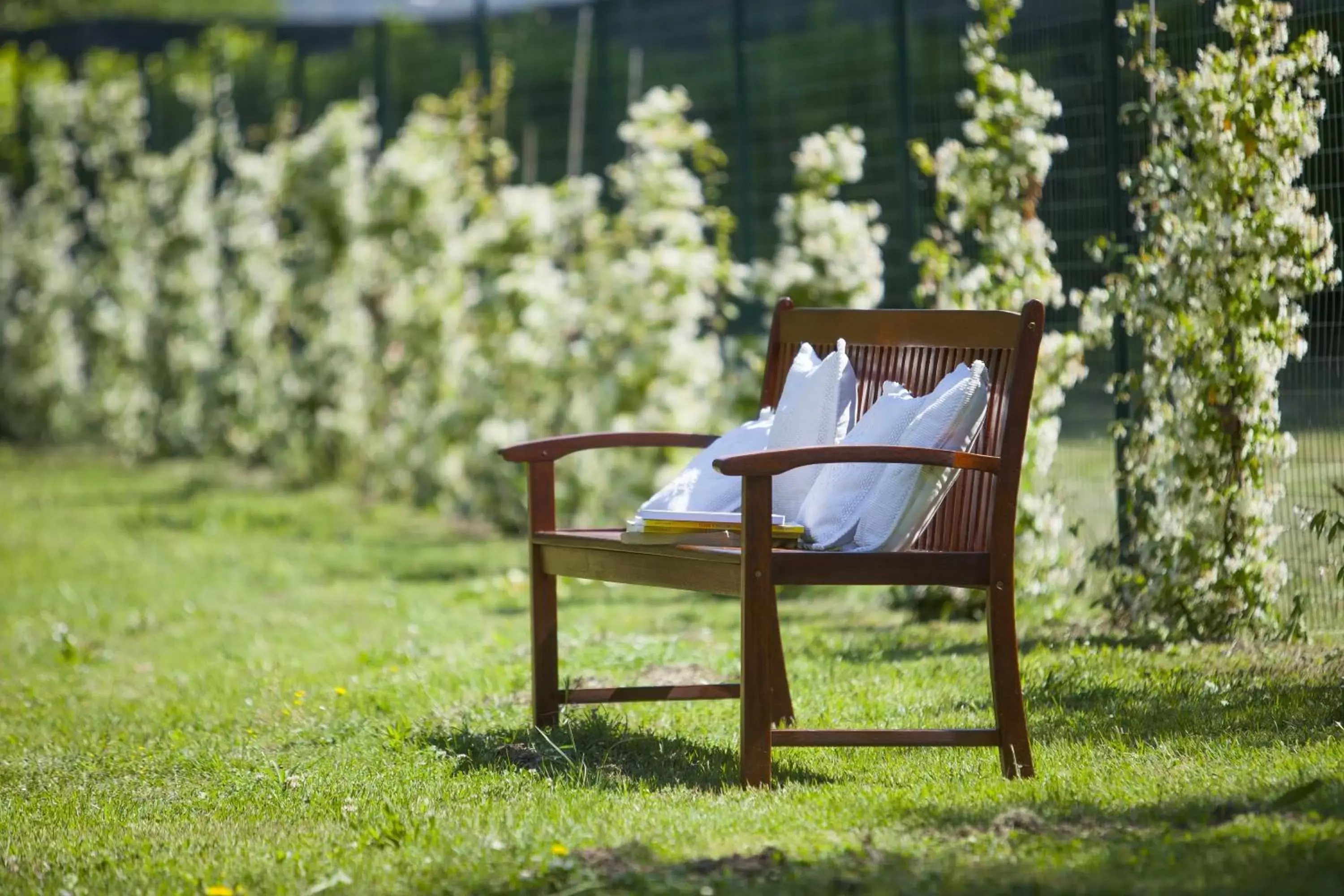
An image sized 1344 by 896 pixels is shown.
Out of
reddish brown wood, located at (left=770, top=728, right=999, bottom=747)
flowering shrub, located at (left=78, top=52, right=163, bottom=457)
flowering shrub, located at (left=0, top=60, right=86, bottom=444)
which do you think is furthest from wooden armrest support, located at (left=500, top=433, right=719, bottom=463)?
flowering shrub, located at (left=0, top=60, right=86, bottom=444)

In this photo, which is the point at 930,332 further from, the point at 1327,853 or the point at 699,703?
the point at 1327,853

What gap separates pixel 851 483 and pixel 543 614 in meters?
0.91

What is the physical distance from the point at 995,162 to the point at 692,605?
2114mm

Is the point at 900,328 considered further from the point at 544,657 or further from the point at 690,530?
the point at 544,657

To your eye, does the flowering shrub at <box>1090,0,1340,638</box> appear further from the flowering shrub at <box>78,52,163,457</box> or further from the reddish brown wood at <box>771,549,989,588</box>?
the flowering shrub at <box>78,52,163,457</box>

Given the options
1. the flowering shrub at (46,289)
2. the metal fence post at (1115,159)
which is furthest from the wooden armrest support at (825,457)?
the flowering shrub at (46,289)

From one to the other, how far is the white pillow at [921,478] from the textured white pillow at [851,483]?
0.08 feet

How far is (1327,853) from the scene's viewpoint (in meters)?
2.67

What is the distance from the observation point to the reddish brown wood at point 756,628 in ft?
11.1

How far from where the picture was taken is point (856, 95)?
6.95 m

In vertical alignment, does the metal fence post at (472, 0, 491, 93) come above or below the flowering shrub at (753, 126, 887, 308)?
above

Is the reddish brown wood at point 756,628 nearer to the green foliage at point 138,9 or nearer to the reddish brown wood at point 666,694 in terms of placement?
the reddish brown wood at point 666,694

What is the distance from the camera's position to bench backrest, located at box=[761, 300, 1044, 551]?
3.53 m

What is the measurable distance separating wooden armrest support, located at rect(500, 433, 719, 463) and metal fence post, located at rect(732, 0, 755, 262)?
3.46 m
